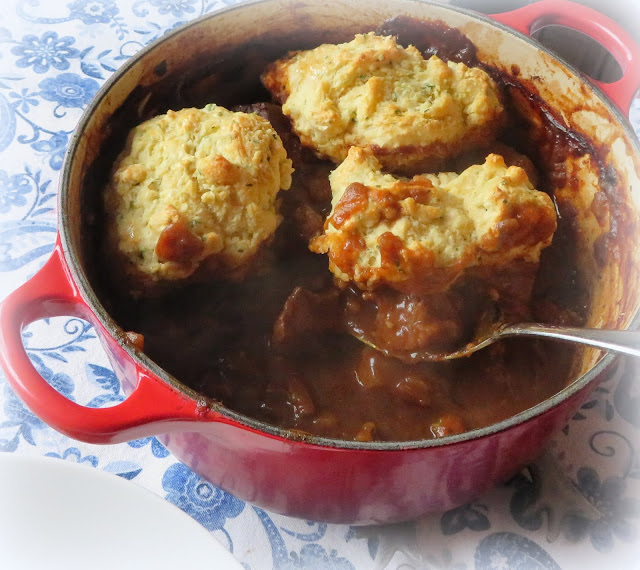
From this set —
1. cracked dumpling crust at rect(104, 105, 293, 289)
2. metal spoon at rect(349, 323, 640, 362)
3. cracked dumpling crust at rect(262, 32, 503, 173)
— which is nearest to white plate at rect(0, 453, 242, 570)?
cracked dumpling crust at rect(104, 105, 293, 289)

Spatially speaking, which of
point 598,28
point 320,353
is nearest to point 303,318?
point 320,353

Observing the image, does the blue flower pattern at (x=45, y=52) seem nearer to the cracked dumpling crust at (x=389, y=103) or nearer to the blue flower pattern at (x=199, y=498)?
the cracked dumpling crust at (x=389, y=103)

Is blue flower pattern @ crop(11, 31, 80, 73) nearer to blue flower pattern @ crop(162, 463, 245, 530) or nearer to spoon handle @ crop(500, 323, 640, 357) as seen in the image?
blue flower pattern @ crop(162, 463, 245, 530)

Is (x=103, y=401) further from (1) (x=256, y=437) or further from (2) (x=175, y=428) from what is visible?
(1) (x=256, y=437)

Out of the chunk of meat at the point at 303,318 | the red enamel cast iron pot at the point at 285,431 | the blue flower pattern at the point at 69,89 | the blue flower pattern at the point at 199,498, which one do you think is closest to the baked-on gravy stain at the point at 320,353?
the chunk of meat at the point at 303,318

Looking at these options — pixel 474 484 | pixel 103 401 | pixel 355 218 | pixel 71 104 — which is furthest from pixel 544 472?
pixel 71 104

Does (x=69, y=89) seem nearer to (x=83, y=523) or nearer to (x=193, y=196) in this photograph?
(x=193, y=196)
